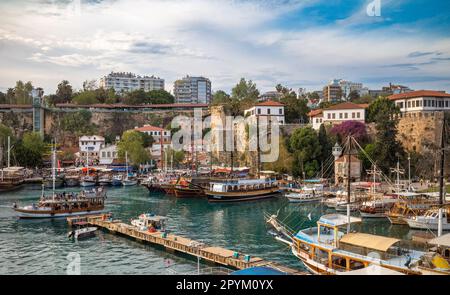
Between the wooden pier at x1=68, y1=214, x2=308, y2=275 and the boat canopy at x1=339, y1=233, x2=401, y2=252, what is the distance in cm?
155

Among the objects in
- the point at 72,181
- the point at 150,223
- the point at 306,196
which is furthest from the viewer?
the point at 72,181

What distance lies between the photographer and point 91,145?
50.7 meters

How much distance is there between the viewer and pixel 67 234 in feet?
56.2

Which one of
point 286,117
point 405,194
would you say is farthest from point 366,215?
point 286,117

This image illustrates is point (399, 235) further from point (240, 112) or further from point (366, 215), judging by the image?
point (240, 112)

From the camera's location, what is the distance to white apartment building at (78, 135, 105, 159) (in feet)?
164

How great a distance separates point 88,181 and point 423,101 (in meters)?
27.4

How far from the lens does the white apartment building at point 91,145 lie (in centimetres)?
4997

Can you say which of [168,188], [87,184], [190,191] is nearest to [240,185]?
[190,191]

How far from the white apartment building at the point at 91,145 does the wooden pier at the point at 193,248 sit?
106ft

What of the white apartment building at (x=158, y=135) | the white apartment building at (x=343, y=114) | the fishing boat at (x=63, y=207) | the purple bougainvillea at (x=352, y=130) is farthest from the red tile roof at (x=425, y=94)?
the white apartment building at (x=158, y=135)

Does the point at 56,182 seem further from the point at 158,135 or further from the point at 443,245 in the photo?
the point at 443,245

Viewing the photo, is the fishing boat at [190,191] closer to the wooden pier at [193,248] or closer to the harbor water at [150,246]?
the harbor water at [150,246]

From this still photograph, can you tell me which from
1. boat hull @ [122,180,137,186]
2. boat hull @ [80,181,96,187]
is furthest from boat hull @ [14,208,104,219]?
boat hull @ [122,180,137,186]
